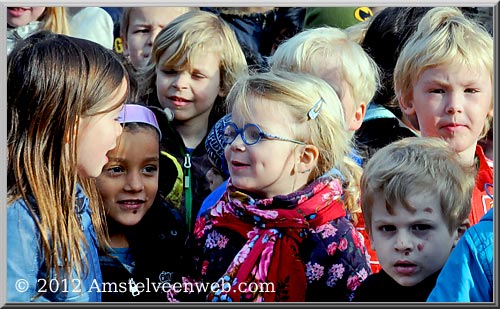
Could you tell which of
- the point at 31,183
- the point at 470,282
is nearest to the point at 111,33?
the point at 31,183

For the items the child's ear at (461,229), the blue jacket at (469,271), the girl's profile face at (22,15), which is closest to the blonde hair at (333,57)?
the child's ear at (461,229)

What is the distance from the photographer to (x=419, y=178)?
5.00 m

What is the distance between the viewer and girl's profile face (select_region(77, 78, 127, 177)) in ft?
16.9

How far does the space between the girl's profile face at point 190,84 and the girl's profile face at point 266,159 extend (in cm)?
23

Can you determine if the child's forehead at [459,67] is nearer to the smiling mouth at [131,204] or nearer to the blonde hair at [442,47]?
the blonde hair at [442,47]

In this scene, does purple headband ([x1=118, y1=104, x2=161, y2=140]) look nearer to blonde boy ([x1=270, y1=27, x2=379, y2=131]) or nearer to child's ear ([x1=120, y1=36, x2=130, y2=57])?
child's ear ([x1=120, y1=36, x2=130, y2=57])

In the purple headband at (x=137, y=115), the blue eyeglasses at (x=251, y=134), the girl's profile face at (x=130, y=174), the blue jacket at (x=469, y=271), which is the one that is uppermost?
the purple headband at (x=137, y=115)

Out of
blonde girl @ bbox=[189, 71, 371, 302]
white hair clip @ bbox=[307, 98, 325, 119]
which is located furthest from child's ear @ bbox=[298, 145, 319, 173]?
white hair clip @ bbox=[307, 98, 325, 119]

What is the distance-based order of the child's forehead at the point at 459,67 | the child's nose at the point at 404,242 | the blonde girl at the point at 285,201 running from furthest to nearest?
1. the child's forehead at the point at 459,67
2. the blonde girl at the point at 285,201
3. the child's nose at the point at 404,242

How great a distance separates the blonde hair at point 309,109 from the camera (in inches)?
200

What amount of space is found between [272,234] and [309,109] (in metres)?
0.62

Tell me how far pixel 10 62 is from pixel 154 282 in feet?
4.17

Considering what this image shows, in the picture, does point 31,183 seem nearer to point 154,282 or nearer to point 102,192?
point 102,192

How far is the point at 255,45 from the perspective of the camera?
532cm
